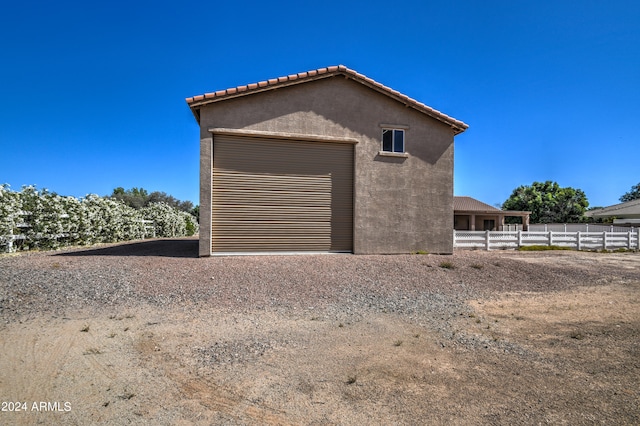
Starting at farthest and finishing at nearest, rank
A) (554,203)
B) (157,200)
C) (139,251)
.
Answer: (157,200)
(554,203)
(139,251)

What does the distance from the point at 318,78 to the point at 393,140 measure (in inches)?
148

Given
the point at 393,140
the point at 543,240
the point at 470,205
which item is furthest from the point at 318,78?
the point at 470,205

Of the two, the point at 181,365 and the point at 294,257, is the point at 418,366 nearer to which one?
the point at 181,365

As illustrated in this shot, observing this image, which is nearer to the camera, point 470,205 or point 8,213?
point 8,213

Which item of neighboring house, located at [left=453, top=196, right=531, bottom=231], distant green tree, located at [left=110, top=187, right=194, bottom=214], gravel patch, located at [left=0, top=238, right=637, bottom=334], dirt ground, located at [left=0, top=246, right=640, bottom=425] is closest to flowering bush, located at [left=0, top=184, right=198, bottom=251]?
gravel patch, located at [left=0, top=238, right=637, bottom=334]

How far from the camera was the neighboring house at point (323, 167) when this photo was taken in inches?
470

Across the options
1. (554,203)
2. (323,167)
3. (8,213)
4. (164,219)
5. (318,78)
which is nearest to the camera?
(8,213)

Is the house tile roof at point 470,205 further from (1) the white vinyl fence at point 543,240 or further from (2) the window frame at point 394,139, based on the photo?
(2) the window frame at point 394,139

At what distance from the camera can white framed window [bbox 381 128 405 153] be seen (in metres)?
13.5

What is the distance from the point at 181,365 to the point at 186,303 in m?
2.80

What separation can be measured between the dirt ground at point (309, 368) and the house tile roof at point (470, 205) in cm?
2410

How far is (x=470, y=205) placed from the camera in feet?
104

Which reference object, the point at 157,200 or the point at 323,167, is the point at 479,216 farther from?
the point at 157,200

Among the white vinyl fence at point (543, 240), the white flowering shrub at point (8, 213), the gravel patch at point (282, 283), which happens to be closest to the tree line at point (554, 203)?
the white vinyl fence at point (543, 240)
